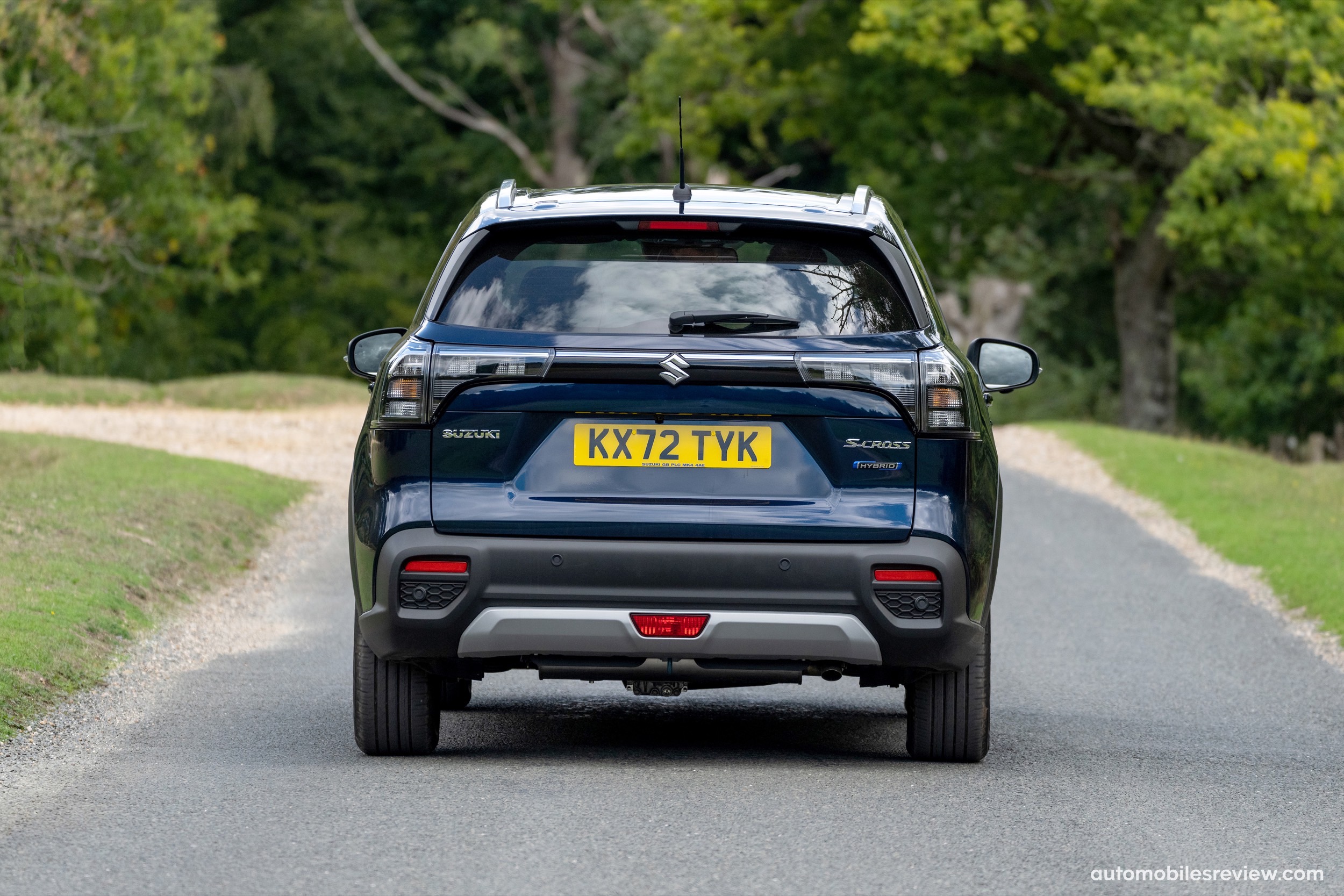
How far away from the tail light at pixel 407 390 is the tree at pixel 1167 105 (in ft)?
69.5

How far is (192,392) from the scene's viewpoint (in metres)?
28.6

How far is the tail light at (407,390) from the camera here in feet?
19.4

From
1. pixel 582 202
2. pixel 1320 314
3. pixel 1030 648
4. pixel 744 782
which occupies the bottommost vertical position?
pixel 1320 314

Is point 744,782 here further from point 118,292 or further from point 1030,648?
point 118,292

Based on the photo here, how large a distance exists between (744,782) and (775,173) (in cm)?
4447

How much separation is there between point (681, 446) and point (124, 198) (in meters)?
30.3

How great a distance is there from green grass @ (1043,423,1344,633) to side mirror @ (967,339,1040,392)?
432cm

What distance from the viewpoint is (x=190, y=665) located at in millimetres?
8727

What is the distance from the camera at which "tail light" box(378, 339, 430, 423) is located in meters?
5.91

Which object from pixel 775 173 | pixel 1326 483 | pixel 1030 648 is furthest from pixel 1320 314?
pixel 1030 648

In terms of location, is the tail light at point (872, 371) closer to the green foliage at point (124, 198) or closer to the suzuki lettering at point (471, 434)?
the suzuki lettering at point (471, 434)

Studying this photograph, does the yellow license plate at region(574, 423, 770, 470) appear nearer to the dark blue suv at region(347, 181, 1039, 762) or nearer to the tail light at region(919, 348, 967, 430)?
the dark blue suv at region(347, 181, 1039, 762)

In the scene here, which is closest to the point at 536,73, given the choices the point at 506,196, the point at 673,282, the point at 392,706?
the point at 506,196

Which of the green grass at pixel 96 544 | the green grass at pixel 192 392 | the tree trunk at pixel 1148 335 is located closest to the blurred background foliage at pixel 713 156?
the tree trunk at pixel 1148 335
